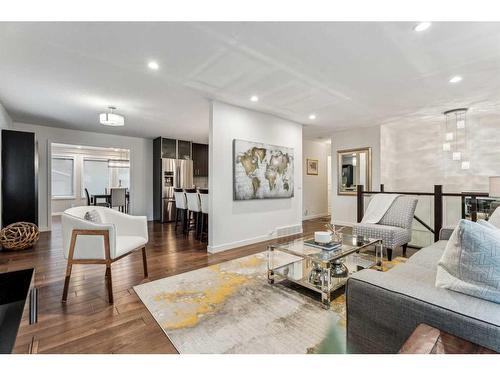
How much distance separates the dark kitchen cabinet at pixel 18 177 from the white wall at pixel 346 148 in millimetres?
6465

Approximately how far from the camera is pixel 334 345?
153cm

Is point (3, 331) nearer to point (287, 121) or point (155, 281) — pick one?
point (155, 281)

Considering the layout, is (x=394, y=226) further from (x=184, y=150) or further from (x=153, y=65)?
(x=184, y=150)

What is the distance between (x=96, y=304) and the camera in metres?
2.08

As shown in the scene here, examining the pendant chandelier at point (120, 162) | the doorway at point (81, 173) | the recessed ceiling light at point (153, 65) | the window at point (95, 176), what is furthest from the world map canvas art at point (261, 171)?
the window at point (95, 176)

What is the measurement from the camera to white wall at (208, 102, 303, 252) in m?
3.69

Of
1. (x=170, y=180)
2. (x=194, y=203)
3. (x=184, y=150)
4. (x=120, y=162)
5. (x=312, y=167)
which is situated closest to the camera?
(x=194, y=203)

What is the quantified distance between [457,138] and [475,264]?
17.8 feet

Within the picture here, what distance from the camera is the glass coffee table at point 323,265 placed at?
81.8 inches

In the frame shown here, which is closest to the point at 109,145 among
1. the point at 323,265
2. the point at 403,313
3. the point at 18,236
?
the point at 18,236

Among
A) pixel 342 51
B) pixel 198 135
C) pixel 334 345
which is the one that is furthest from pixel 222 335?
pixel 198 135

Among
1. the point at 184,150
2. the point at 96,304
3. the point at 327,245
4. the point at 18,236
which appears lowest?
the point at 96,304

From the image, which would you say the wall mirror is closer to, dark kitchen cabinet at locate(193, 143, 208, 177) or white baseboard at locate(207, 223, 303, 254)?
white baseboard at locate(207, 223, 303, 254)

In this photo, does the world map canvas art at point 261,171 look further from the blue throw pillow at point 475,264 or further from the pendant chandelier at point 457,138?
the pendant chandelier at point 457,138
